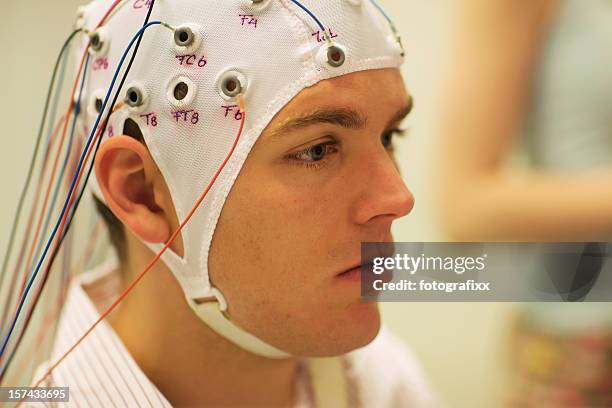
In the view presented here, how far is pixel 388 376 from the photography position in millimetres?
1209

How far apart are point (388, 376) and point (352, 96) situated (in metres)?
0.60

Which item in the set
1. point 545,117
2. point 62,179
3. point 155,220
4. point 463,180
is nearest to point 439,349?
point 463,180

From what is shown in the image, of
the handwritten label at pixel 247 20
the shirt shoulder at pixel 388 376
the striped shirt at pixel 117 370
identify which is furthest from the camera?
the shirt shoulder at pixel 388 376

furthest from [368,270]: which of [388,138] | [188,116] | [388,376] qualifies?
[388,376]

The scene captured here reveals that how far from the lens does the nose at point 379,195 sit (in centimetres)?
84

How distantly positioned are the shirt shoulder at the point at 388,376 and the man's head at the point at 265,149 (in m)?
0.29

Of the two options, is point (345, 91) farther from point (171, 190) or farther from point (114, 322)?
point (114, 322)

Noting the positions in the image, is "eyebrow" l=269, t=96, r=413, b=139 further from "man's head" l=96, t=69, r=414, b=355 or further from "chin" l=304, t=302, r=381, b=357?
"chin" l=304, t=302, r=381, b=357

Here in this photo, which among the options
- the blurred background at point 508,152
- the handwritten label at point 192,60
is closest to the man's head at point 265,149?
the handwritten label at point 192,60

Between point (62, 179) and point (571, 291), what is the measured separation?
788 mm

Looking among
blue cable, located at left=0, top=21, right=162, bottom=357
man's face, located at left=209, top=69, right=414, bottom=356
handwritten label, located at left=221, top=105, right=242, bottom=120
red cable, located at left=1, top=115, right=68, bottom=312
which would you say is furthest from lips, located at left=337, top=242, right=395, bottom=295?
red cable, located at left=1, top=115, right=68, bottom=312

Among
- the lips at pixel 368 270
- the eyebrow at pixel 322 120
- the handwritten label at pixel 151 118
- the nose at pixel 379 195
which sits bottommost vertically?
the lips at pixel 368 270

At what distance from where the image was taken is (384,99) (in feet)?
2.84

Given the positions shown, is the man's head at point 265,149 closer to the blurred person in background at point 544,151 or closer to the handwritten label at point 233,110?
the handwritten label at point 233,110
